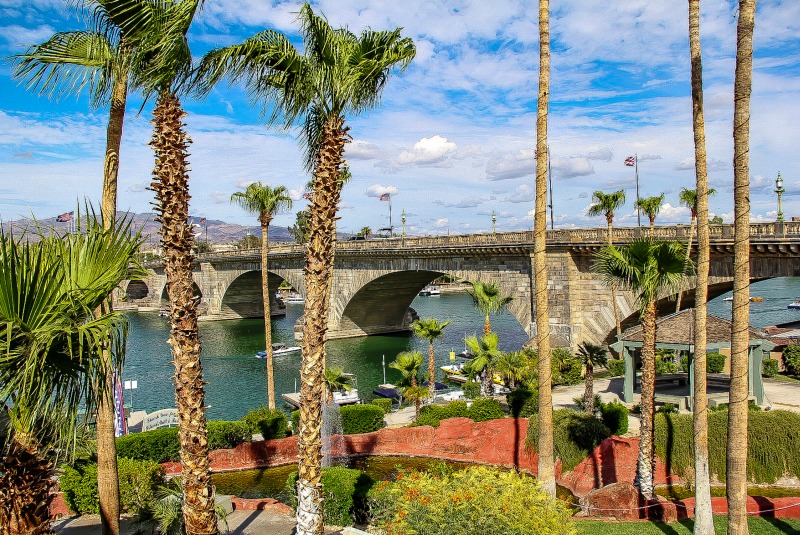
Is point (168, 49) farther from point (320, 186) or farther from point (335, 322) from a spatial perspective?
point (335, 322)

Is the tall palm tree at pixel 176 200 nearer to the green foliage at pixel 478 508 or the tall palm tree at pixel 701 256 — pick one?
the green foliage at pixel 478 508

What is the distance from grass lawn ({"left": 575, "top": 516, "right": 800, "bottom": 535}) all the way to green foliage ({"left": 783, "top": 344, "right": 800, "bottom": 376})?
21.4 meters

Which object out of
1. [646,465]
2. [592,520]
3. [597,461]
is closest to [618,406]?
[597,461]

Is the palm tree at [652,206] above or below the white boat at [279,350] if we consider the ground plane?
above

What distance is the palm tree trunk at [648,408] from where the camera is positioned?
15031 millimetres

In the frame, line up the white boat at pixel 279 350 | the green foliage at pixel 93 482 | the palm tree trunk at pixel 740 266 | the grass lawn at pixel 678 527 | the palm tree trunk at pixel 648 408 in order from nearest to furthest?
1. the palm tree trunk at pixel 740 266
2. the grass lawn at pixel 678 527
3. the palm tree trunk at pixel 648 408
4. the green foliage at pixel 93 482
5. the white boat at pixel 279 350

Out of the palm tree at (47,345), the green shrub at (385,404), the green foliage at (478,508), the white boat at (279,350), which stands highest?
the palm tree at (47,345)

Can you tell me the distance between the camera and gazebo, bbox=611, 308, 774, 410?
23.5 meters

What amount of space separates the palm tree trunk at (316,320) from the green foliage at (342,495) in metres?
5.54

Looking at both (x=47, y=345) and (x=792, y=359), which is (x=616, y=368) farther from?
(x=47, y=345)

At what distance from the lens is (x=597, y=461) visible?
1783cm

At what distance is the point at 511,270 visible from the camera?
40406 millimetres

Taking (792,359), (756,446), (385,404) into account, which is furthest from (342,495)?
(792,359)

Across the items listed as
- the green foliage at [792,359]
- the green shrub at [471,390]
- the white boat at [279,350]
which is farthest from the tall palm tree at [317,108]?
the white boat at [279,350]
